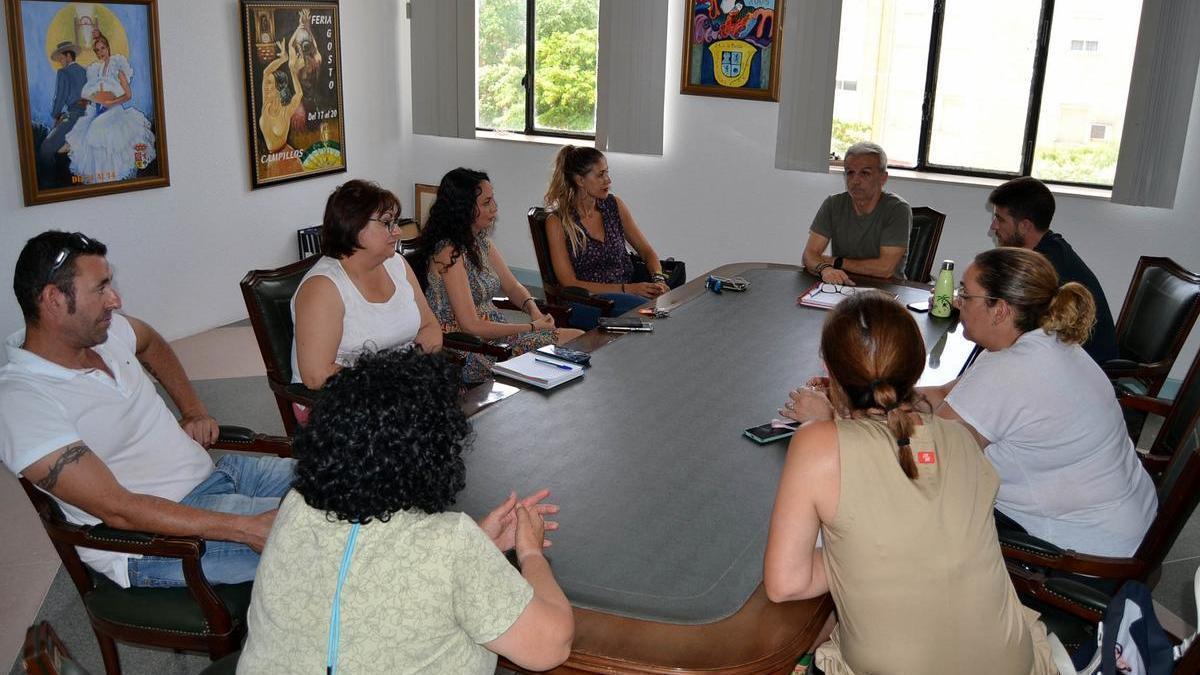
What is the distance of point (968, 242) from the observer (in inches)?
223

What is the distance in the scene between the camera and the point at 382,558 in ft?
5.03

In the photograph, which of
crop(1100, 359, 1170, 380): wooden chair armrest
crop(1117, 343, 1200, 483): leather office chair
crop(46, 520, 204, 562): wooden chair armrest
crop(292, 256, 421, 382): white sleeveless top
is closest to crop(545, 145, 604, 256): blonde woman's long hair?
crop(292, 256, 421, 382): white sleeveless top

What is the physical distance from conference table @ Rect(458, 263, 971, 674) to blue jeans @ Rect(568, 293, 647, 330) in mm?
689

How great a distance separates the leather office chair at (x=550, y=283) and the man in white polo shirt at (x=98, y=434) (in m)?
1.94

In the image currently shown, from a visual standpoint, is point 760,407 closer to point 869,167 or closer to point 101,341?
point 101,341

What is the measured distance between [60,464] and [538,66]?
204 inches

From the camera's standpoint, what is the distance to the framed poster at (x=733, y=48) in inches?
230

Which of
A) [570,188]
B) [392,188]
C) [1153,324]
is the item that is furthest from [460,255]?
[392,188]

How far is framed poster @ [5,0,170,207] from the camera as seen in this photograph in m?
4.58

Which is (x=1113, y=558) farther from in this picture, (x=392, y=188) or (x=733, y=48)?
(x=392, y=188)

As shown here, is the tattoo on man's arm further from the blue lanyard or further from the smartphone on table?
the smartphone on table

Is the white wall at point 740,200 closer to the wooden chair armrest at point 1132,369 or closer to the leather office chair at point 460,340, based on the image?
the wooden chair armrest at point 1132,369

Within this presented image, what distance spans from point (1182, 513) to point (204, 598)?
83.9 inches

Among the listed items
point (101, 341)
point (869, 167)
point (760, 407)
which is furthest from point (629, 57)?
point (101, 341)
